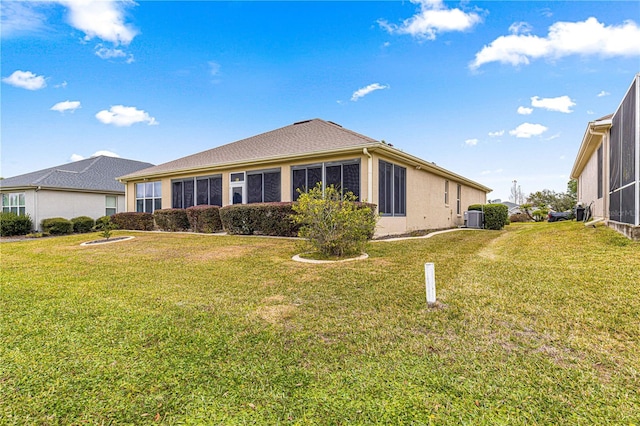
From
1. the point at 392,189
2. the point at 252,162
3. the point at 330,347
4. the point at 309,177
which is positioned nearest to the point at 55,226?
the point at 252,162

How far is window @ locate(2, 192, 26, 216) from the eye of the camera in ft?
67.6

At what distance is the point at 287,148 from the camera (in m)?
13.9

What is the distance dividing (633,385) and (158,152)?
2567 centimetres

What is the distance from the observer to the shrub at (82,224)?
19734mm

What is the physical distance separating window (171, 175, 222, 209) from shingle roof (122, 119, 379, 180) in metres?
0.88

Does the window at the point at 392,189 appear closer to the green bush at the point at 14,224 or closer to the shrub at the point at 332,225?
the shrub at the point at 332,225

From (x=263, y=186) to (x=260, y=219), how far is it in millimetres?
2436

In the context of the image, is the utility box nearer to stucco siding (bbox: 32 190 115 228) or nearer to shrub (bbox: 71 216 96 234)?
shrub (bbox: 71 216 96 234)

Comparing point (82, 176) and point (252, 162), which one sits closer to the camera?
point (252, 162)

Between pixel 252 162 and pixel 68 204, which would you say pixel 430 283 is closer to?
pixel 252 162

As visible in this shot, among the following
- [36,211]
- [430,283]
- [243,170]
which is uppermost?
[243,170]

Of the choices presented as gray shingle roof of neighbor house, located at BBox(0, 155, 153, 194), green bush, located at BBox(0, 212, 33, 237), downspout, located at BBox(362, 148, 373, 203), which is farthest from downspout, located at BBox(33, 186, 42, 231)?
downspout, located at BBox(362, 148, 373, 203)

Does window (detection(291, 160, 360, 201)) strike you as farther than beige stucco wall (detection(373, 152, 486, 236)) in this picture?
No

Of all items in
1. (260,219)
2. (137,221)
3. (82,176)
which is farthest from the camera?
(82,176)
